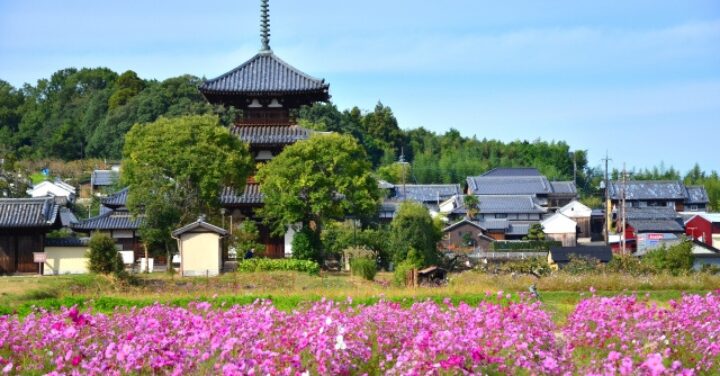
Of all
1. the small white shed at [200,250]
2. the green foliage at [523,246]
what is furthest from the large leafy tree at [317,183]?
the green foliage at [523,246]

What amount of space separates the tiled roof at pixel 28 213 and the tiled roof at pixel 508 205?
1692 inches

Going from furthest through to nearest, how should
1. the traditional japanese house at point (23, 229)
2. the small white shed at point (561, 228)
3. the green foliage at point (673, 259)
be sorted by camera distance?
the small white shed at point (561, 228) < the green foliage at point (673, 259) < the traditional japanese house at point (23, 229)

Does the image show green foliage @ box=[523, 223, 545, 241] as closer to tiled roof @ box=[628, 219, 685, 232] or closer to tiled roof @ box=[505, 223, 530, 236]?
tiled roof @ box=[505, 223, 530, 236]

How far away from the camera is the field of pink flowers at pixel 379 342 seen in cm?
762

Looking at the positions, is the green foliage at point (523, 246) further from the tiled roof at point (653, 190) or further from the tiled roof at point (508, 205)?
the tiled roof at point (653, 190)

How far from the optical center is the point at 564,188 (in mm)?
78250

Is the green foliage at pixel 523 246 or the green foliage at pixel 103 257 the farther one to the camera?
the green foliage at pixel 523 246

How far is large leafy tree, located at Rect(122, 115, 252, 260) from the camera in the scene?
30750 millimetres

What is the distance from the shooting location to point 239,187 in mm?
32875

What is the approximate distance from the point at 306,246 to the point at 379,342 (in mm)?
21690

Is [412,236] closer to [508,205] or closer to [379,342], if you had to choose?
[379,342]

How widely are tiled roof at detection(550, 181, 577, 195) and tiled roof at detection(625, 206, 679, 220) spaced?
326 inches

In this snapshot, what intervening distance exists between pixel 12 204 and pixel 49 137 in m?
56.9

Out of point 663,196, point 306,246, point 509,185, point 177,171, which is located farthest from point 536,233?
point 177,171
